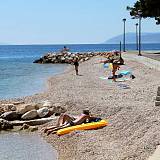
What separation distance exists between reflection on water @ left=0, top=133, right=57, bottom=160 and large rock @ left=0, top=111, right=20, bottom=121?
229 centimetres

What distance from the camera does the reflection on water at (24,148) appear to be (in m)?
16.4

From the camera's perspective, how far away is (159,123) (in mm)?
16328

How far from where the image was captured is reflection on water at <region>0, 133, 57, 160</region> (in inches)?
647

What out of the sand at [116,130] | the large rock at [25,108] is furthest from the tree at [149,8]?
the large rock at [25,108]

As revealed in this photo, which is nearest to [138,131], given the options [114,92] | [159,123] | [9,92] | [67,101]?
[159,123]

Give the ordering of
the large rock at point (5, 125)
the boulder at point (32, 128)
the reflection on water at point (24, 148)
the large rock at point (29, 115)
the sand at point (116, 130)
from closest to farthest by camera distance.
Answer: the sand at point (116, 130)
the reflection on water at point (24, 148)
the boulder at point (32, 128)
the large rock at point (5, 125)
the large rock at point (29, 115)

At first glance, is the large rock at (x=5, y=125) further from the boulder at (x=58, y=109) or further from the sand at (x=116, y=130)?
the sand at (x=116, y=130)

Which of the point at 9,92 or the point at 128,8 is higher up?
the point at 128,8

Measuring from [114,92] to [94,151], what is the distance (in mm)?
12914

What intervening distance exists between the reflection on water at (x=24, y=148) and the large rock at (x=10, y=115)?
2293 mm

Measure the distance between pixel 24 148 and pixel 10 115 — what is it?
5292mm

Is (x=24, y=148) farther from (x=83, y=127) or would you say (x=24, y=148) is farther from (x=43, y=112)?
(x=43, y=112)

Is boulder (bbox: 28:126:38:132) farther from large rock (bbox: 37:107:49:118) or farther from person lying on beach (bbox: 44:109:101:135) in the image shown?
large rock (bbox: 37:107:49:118)

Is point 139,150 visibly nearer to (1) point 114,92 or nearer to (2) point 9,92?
(1) point 114,92
